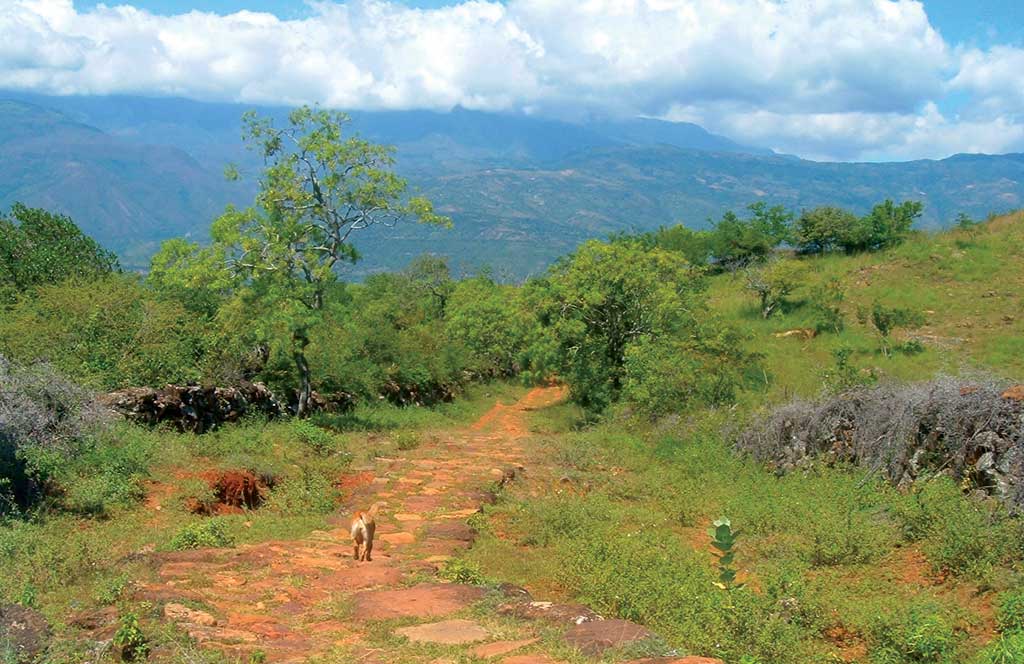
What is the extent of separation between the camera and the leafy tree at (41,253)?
812 inches

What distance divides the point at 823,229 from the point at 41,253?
30153 millimetres

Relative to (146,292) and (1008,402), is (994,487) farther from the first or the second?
(146,292)

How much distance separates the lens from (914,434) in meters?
10.8

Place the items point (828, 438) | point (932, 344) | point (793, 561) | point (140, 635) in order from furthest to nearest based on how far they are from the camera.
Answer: point (932, 344)
point (828, 438)
point (793, 561)
point (140, 635)

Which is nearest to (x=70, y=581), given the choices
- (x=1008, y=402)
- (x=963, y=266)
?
(x=1008, y=402)

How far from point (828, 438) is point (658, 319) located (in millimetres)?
8320

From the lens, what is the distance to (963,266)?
28.9 meters

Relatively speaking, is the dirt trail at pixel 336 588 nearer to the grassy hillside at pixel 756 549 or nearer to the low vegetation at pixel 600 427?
the low vegetation at pixel 600 427

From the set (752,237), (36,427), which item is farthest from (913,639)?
(752,237)

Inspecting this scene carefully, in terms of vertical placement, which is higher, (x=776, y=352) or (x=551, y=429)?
(x=776, y=352)

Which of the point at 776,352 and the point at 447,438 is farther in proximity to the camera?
the point at 776,352

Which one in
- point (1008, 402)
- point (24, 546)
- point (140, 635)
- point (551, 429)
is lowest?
point (551, 429)

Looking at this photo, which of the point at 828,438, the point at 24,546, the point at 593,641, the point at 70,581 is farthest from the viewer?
the point at 828,438

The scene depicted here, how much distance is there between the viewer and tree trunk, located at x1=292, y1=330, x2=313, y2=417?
17.6 meters
